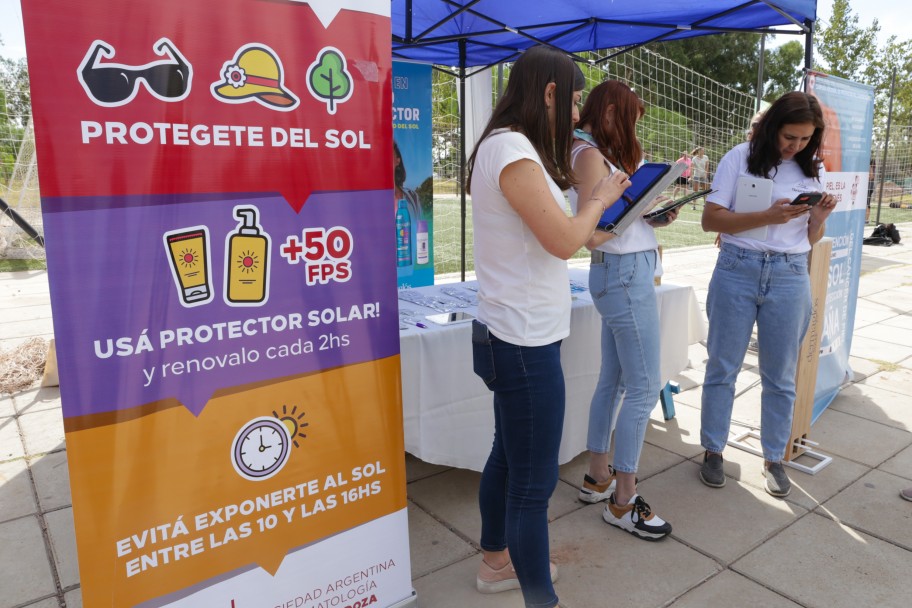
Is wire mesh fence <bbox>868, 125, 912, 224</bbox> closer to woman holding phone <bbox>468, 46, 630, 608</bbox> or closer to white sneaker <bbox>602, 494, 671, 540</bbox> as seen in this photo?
white sneaker <bbox>602, 494, 671, 540</bbox>

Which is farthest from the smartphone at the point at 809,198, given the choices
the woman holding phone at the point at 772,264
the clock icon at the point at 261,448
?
the clock icon at the point at 261,448

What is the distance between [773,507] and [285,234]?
7.77 ft

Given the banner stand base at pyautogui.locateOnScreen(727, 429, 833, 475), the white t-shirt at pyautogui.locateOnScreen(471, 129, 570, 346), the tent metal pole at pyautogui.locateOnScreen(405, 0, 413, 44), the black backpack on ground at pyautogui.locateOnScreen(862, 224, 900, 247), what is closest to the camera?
the white t-shirt at pyautogui.locateOnScreen(471, 129, 570, 346)

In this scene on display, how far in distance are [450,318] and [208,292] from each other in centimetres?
135

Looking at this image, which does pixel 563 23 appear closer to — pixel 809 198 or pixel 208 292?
pixel 809 198

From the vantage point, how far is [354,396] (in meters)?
1.75

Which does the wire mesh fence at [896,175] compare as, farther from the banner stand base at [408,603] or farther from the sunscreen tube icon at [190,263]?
the sunscreen tube icon at [190,263]

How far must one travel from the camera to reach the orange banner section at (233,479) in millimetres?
1365

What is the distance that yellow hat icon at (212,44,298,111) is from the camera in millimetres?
1401

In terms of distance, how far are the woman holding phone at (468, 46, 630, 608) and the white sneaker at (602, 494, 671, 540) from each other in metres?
0.84

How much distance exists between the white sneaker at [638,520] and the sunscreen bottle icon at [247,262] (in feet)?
5.65

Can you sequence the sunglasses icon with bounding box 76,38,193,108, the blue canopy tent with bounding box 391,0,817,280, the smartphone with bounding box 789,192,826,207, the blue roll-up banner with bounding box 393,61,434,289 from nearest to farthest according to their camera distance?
the sunglasses icon with bounding box 76,38,193,108, the smartphone with bounding box 789,192,826,207, the blue canopy tent with bounding box 391,0,817,280, the blue roll-up banner with bounding box 393,61,434,289

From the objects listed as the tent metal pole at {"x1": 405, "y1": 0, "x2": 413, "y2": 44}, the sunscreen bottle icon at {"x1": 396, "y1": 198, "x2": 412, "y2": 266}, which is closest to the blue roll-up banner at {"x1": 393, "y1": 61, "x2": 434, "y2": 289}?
the sunscreen bottle icon at {"x1": 396, "y1": 198, "x2": 412, "y2": 266}

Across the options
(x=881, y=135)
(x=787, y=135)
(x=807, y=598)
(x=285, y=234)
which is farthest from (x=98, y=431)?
(x=881, y=135)
